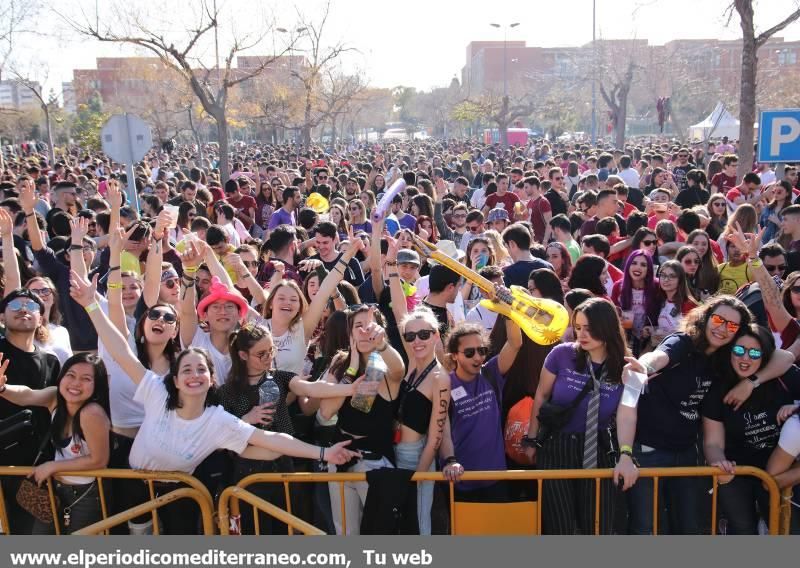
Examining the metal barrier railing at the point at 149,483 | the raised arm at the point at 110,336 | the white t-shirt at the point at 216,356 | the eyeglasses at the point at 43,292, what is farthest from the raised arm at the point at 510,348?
the eyeglasses at the point at 43,292

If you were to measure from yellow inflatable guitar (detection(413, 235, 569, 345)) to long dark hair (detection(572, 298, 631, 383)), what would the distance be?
0.48 feet

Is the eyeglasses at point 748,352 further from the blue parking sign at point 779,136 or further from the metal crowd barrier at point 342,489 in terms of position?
the blue parking sign at point 779,136

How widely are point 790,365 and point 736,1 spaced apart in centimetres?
1056

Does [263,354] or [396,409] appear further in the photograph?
[263,354]

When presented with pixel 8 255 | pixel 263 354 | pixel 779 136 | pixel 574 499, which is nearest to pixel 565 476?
pixel 574 499

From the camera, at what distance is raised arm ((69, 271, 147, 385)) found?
4430 millimetres

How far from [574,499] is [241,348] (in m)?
2.08

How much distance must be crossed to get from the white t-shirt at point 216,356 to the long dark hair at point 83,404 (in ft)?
2.11

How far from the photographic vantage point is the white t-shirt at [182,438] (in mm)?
4074

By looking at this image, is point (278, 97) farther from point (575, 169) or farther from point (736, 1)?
point (736, 1)

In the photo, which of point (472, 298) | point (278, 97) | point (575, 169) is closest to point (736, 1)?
point (575, 169)

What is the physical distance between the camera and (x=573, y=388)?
4.28 m

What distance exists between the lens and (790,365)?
167 inches

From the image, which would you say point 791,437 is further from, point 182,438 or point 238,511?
point 182,438
